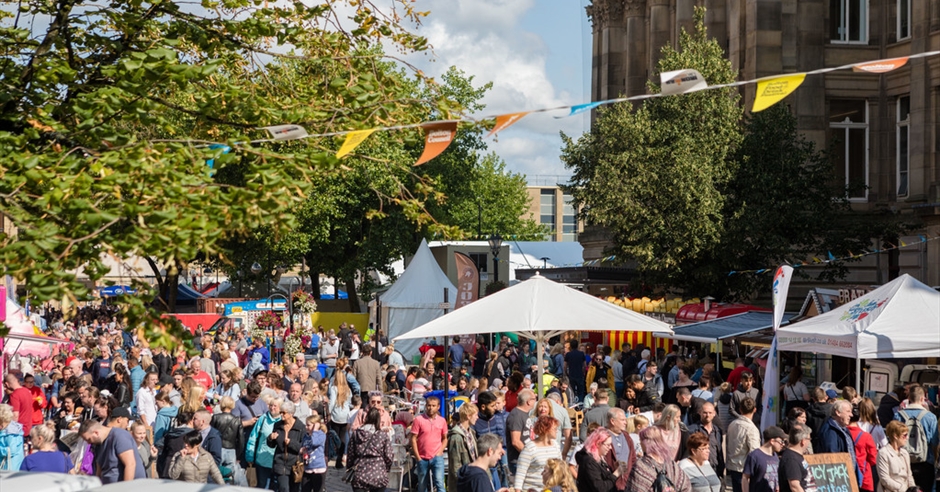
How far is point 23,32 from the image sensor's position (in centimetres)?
1138

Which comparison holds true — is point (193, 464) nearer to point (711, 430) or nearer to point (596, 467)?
point (596, 467)

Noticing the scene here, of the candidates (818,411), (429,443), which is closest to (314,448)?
(429,443)

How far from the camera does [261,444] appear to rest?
527 inches

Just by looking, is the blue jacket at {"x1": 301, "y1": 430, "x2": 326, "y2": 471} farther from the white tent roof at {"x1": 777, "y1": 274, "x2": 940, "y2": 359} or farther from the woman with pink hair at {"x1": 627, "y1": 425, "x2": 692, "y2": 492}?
the white tent roof at {"x1": 777, "y1": 274, "x2": 940, "y2": 359}

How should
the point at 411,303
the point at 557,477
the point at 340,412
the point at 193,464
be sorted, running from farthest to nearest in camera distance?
1. the point at 411,303
2. the point at 340,412
3. the point at 193,464
4. the point at 557,477

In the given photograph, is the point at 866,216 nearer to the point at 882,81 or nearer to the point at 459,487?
the point at 882,81

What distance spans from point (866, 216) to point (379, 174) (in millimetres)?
22407

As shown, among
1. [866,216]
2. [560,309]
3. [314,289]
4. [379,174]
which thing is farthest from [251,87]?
[314,289]

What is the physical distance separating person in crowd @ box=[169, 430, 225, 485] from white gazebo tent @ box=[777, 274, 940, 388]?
27.5 feet

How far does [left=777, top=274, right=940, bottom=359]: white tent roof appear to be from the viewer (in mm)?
15031

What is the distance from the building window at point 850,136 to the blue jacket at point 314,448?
27.2 meters

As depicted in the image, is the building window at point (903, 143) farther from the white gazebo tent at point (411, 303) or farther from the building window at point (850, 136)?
the white gazebo tent at point (411, 303)

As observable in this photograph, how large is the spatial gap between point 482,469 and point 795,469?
2.84 meters

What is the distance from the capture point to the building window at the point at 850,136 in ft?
121
